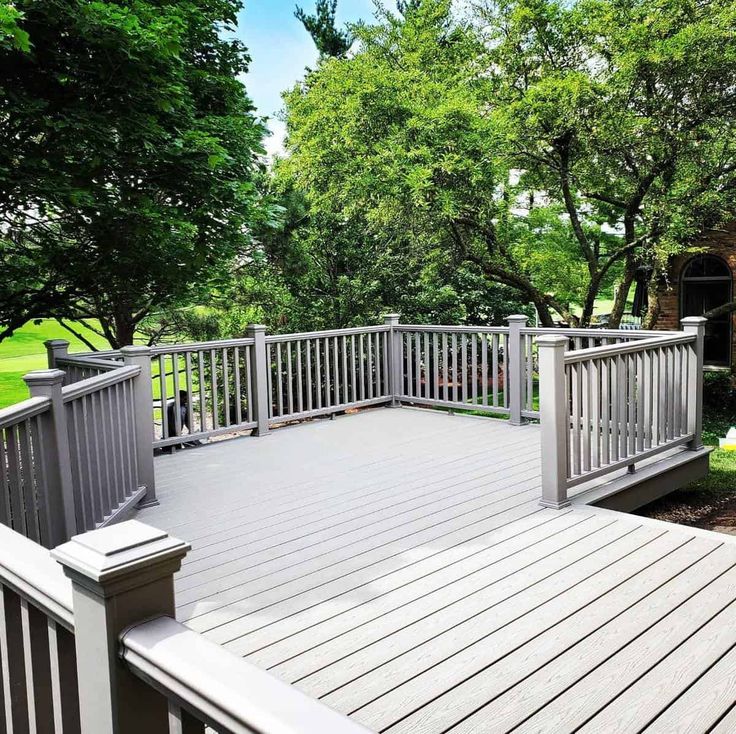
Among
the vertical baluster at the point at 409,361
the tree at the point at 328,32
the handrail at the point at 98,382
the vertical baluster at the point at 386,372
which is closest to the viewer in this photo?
the handrail at the point at 98,382

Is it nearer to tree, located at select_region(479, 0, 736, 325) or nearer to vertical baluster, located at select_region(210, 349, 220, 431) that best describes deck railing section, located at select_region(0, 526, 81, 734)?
vertical baluster, located at select_region(210, 349, 220, 431)

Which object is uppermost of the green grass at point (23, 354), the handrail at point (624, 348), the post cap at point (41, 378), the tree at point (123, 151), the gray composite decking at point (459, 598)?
the tree at point (123, 151)

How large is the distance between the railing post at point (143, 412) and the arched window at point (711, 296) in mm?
12237

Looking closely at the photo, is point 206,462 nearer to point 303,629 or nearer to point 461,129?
point 303,629

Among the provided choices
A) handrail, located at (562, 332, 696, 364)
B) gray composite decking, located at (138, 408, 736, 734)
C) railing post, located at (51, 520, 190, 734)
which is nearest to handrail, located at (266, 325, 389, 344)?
gray composite decking, located at (138, 408, 736, 734)

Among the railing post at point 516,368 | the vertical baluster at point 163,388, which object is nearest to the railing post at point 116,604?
the vertical baluster at point 163,388

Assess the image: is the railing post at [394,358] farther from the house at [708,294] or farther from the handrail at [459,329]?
the house at [708,294]

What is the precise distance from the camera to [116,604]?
3.42 ft

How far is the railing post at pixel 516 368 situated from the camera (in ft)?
22.4

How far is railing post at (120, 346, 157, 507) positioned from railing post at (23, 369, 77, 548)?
3.82ft

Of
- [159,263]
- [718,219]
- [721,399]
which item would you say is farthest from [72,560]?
[721,399]

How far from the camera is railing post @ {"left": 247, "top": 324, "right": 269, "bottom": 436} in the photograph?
265 inches

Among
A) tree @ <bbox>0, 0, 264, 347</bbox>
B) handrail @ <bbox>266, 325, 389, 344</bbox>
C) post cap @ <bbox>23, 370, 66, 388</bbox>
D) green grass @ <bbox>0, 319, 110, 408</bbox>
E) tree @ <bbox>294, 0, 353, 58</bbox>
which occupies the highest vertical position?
tree @ <bbox>294, 0, 353, 58</bbox>

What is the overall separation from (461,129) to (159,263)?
4.96 metres
